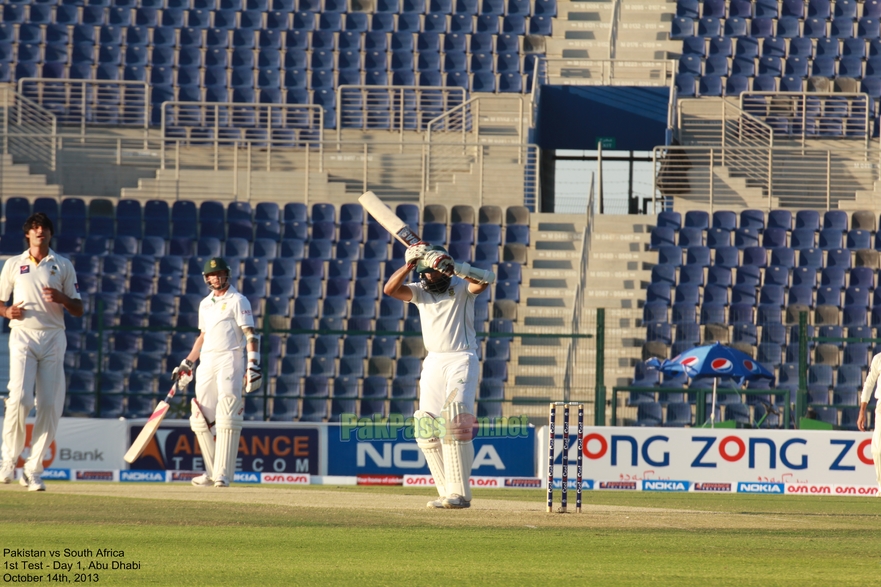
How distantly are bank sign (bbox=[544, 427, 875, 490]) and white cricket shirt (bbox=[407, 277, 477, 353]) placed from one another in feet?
20.1

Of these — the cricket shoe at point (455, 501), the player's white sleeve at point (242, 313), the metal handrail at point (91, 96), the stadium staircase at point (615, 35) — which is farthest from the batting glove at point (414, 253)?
the stadium staircase at point (615, 35)

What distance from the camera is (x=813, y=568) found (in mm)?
6270

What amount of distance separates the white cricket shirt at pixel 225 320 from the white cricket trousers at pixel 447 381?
252 cm

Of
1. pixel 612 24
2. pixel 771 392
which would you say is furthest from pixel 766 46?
pixel 771 392

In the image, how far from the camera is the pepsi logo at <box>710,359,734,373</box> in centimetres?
1581

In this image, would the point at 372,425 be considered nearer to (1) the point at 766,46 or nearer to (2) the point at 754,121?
(2) the point at 754,121

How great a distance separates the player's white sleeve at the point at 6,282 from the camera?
391 inches

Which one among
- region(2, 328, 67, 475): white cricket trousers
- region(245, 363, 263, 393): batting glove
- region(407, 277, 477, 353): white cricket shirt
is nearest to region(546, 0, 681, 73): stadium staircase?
region(245, 363, 263, 393): batting glove

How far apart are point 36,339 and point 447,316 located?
129 inches

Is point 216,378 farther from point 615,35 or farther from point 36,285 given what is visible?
point 615,35

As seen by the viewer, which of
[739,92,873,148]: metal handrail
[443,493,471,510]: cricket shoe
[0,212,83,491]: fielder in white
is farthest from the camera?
[739,92,873,148]: metal handrail

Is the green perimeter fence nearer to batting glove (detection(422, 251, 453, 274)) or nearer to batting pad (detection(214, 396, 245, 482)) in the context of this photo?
batting pad (detection(214, 396, 245, 482))

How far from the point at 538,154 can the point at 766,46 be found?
7034 millimetres

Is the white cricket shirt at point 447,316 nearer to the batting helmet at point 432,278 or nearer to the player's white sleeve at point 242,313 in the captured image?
the batting helmet at point 432,278
